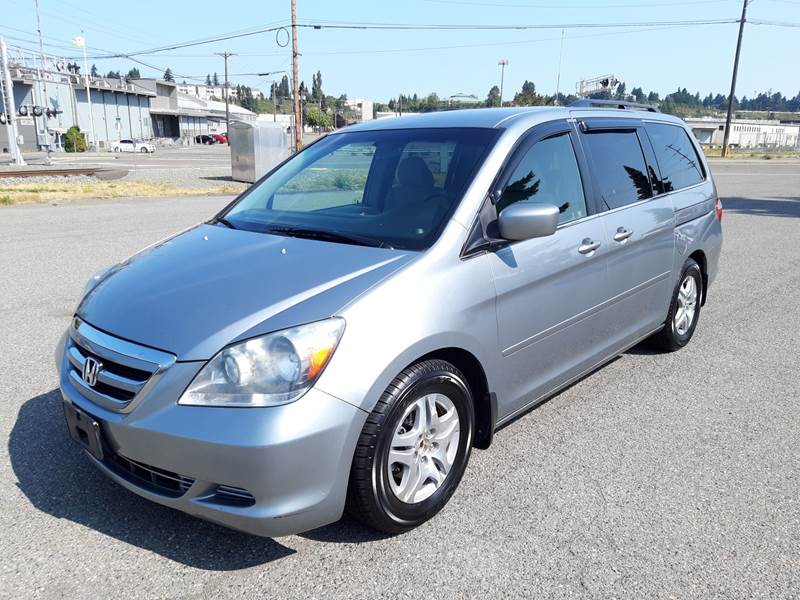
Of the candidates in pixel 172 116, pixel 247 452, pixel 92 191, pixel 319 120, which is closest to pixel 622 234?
pixel 247 452

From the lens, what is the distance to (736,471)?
341 centimetres

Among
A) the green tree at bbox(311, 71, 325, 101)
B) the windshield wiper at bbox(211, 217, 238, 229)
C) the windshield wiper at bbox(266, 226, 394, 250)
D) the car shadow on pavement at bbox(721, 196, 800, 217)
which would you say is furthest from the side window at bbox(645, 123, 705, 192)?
the green tree at bbox(311, 71, 325, 101)

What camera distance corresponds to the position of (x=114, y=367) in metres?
2.61

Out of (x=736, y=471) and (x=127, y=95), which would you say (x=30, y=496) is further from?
(x=127, y=95)

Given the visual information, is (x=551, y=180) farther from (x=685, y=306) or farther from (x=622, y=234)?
(x=685, y=306)

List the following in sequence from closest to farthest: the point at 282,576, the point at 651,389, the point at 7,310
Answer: the point at 282,576, the point at 651,389, the point at 7,310

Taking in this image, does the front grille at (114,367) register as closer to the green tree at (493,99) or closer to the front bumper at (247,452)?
the front bumper at (247,452)

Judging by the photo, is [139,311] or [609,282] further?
[609,282]

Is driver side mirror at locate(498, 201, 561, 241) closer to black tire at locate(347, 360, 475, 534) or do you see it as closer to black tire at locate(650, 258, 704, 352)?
black tire at locate(347, 360, 475, 534)

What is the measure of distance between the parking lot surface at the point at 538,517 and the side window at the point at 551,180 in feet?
4.38

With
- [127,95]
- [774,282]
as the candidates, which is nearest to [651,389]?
[774,282]

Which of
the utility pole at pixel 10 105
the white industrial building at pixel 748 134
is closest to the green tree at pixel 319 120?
the white industrial building at pixel 748 134

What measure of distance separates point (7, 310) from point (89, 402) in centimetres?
425

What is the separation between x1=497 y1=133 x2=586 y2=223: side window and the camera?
3.39 m
